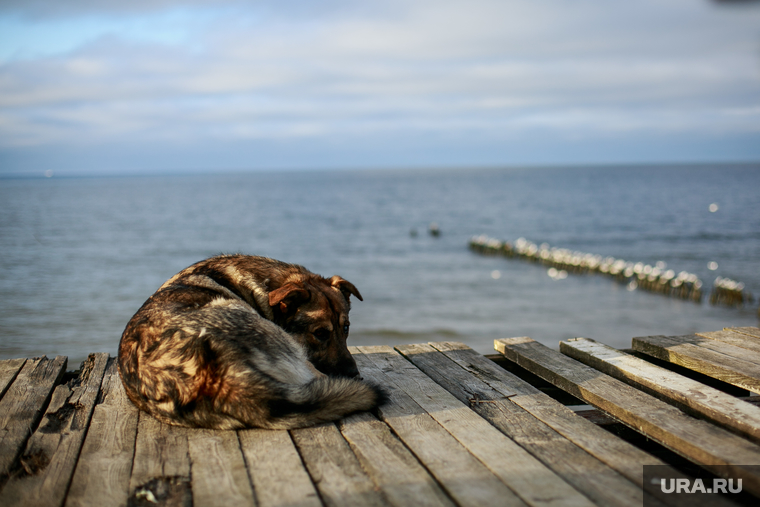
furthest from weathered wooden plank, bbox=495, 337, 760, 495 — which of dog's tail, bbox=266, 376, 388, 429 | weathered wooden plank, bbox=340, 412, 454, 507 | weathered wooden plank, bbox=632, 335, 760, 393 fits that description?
dog's tail, bbox=266, 376, 388, 429

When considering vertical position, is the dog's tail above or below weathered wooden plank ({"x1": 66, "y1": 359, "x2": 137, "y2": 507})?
above

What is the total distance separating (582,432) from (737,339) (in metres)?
3.05

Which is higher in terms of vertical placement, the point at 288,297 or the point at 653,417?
the point at 288,297

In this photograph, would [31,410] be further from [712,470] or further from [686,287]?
[686,287]

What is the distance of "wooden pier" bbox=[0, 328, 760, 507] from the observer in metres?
2.59

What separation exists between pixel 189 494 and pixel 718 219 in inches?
2216

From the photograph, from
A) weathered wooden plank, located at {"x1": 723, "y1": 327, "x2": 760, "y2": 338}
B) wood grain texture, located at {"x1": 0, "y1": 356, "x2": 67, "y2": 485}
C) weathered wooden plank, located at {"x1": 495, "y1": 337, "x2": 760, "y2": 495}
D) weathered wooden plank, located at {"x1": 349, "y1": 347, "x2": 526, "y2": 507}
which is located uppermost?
weathered wooden plank, located at {"x1": 723, "y1": 327, "x2": 760, "y2": 338}

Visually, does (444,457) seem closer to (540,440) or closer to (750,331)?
(540,440)

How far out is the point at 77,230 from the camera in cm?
4228

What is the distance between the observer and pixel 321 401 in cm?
345

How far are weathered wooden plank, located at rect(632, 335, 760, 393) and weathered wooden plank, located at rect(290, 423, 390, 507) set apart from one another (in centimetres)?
321

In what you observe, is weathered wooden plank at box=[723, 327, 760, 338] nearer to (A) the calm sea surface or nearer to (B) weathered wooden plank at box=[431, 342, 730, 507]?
(B) weathered wooden plank at box=[431, 342, 730, 507]

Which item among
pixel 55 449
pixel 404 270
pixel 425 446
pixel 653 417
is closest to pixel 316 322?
pixel 425 446

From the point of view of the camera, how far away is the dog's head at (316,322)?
13.9 feet
